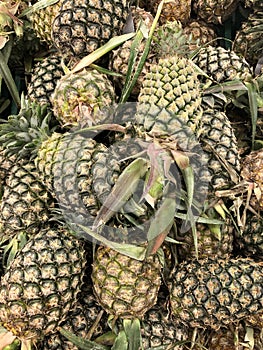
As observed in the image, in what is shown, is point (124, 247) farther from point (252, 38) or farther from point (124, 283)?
point (252, 38)

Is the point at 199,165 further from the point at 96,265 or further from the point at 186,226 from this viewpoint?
the point at 96,265

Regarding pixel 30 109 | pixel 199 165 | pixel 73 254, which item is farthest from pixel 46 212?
pixel 199 165

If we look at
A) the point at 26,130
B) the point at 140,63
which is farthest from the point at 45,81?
the point at 140,63

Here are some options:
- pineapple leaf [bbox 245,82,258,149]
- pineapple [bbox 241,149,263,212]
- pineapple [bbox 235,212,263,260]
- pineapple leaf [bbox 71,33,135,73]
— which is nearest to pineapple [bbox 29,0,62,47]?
pineapple leaf [bbox 71,33,135,73]

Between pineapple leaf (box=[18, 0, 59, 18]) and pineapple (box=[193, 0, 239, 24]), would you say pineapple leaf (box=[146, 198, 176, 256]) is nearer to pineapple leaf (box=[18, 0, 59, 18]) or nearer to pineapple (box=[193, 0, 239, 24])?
pineapple leaf (box=[18, 0, 59, 18])

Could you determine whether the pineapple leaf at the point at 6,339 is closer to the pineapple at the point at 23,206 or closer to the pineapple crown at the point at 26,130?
the pineapple at the point at 23,206

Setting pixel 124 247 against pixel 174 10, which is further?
pixel 174 10

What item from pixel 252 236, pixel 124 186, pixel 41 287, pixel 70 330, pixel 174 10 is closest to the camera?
pixel 124 186

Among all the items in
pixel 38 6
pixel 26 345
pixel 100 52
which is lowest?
pixel 26 345
